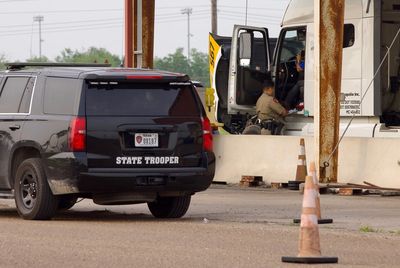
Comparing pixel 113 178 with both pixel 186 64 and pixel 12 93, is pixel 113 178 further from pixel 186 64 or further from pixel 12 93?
pixel 186 64

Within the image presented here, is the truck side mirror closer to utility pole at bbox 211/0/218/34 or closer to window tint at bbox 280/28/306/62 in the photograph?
window tint at bbox 280/28/306/62

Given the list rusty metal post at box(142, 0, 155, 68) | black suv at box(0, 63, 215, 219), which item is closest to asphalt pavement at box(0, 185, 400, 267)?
black suv at box(0, 63, 215, 219)

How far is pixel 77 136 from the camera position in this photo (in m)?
15.1

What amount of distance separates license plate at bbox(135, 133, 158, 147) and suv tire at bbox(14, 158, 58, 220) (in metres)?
1.21

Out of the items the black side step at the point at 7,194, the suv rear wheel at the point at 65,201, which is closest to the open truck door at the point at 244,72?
the suv rear wheel at the point at 65,201

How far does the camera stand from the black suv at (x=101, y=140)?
1518cm

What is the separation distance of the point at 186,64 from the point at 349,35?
418ft

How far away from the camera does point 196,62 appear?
158 metres

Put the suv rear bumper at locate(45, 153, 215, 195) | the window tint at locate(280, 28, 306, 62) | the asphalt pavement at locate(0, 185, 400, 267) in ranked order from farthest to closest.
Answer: the window tint at locate(280, 28, 306, 62)
the suv rear bumper at locate(45, 153, 215, 195)
the asphalt pavement at locate(0, 185, 400, 267)

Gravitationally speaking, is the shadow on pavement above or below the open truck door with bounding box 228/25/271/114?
below

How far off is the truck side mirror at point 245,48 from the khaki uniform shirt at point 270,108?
956mm

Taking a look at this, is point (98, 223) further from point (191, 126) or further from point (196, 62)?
point (196, 62)

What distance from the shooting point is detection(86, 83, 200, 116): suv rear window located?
50.6ft

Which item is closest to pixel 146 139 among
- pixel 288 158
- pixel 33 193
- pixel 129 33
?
pixel 33 193
